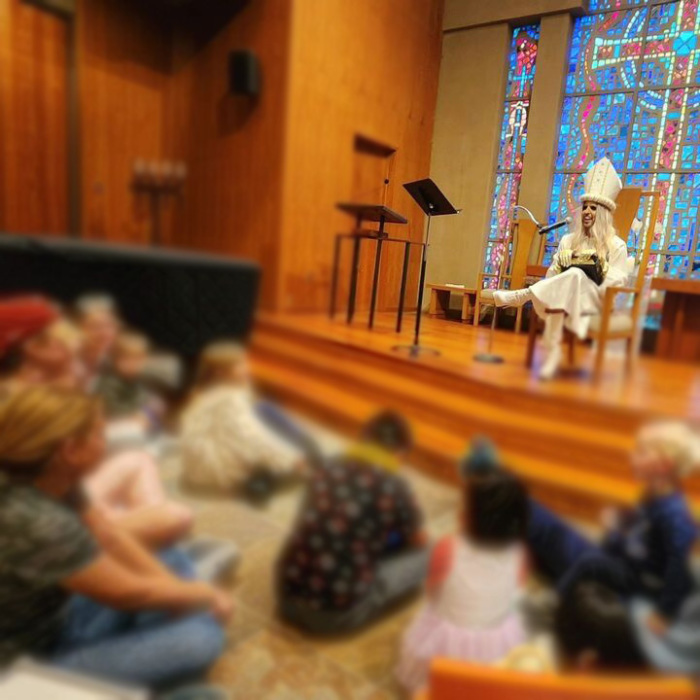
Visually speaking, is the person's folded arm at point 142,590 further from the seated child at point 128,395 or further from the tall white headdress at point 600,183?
the tall white headdress at point 600,183

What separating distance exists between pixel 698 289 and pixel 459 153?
39cm

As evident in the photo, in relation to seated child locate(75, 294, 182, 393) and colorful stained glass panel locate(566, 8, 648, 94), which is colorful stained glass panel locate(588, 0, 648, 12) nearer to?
colorful stained glass panel locate(566, 8, 648, 94)

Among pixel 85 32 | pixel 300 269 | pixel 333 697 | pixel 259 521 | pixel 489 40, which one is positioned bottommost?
pixel 333 697

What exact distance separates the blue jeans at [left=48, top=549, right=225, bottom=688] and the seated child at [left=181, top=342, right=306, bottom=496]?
13 cm

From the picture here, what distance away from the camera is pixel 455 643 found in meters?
0.65

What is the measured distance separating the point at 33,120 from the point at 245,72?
235mm

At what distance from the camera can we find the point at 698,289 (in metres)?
0.74

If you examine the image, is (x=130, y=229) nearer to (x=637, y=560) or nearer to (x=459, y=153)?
(x=459, y=153)

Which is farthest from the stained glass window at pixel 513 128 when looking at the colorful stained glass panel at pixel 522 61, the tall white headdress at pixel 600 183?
the tall white headdress at pixel 600 183

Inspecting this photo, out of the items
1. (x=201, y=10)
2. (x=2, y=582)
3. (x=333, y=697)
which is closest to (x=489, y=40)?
(x=201, y=10)

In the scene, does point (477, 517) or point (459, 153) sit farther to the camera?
point (459, 153)

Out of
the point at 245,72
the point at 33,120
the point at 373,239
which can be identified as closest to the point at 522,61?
the point at 373,239

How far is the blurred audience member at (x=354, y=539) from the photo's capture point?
630 millimetres

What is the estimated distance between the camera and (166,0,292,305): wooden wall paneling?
529mm
